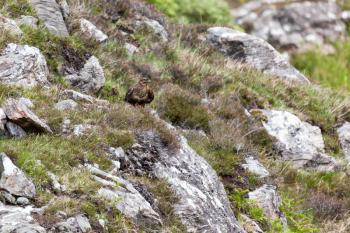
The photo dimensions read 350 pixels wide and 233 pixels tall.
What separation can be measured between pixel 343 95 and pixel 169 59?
3.62m

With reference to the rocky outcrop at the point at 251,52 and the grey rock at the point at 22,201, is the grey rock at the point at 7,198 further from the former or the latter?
the rocky outcrop at the point at 251,52

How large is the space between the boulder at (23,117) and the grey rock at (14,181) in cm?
72

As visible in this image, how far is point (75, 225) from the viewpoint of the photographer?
448 centimetres

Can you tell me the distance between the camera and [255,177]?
7254 millimetres

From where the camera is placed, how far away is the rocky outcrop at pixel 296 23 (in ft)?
59.7

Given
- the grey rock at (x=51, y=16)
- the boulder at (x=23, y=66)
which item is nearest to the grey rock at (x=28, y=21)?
the grey rock at (x=51, y=16)

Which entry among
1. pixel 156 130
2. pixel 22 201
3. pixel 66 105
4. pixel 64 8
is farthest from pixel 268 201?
pixel 64 8

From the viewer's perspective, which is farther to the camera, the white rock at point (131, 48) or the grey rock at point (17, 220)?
the white rock at point (131, 48)

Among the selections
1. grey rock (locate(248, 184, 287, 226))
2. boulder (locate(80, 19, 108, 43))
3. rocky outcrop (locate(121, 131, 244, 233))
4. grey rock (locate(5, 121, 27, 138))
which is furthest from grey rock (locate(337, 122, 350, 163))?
grey rock (locate(5, 121, 27, 138))

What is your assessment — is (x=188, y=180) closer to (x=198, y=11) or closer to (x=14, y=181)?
(x=14, y=181)

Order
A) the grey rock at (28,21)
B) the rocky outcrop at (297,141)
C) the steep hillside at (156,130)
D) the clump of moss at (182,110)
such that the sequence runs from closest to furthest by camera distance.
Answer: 1. the steep hillside at (156,130)
2. the grey rock at (28,21)
3. the clump of moss at (182,110)
4. the rocky outcrop at (297,141)

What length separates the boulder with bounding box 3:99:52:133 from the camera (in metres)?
5.39

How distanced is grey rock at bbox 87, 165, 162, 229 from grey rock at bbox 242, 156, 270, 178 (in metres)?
2.41

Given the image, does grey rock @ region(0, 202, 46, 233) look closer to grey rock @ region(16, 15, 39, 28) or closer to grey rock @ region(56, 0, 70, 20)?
grey rock @ region(16, 15, 39, 28)
